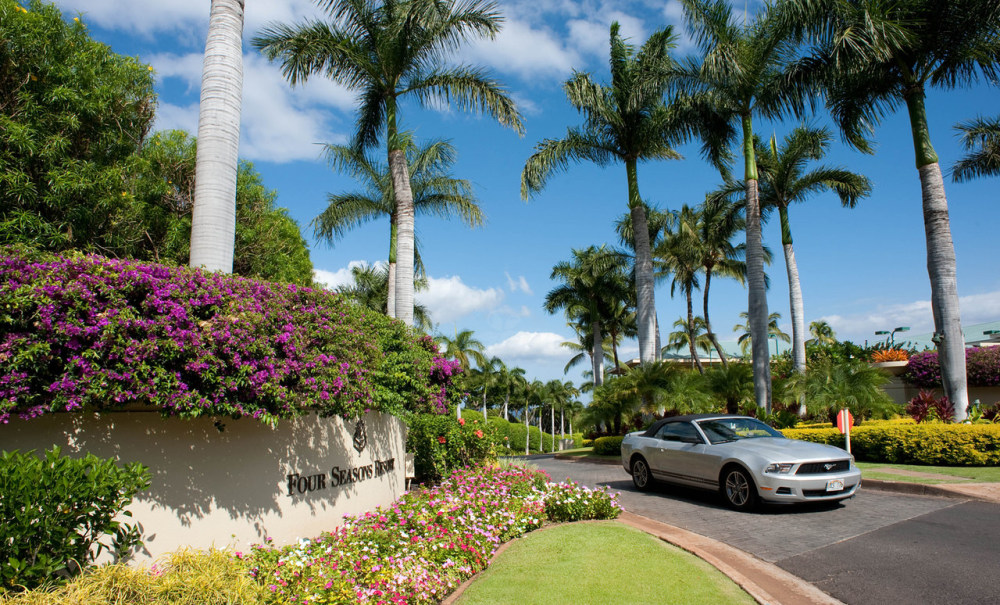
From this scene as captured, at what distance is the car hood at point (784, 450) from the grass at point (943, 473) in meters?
2.63

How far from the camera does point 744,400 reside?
21234 mm

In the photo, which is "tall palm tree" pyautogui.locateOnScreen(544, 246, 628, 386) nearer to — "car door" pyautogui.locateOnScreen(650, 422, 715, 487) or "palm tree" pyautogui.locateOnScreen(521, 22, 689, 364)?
"palm tree" pyautogui.locateOnScreen(521, 22, 689, 364)

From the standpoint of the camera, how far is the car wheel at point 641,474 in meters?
11.7

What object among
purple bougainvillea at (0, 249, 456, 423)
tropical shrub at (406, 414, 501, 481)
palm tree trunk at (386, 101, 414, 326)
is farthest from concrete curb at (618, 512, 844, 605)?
palm tree trunk at (386, 101, 414, 326)

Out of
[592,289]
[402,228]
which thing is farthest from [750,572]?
[592,289]

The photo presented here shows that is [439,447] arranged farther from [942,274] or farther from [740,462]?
[942,274]

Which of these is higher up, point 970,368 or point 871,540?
point 970,368

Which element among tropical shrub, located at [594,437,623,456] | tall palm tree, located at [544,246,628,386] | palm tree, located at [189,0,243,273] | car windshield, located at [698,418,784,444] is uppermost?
tall palm tree, located at [544,246,628,386]

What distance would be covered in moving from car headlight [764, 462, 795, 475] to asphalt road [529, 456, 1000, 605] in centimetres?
66

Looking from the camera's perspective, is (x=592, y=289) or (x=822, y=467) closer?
(x=822, y=467)

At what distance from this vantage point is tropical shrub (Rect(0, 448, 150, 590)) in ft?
12.5

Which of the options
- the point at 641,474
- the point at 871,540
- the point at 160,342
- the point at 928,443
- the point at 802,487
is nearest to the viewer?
the point at 160,342

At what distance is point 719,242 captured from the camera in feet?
105

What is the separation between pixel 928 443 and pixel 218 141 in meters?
14.9
